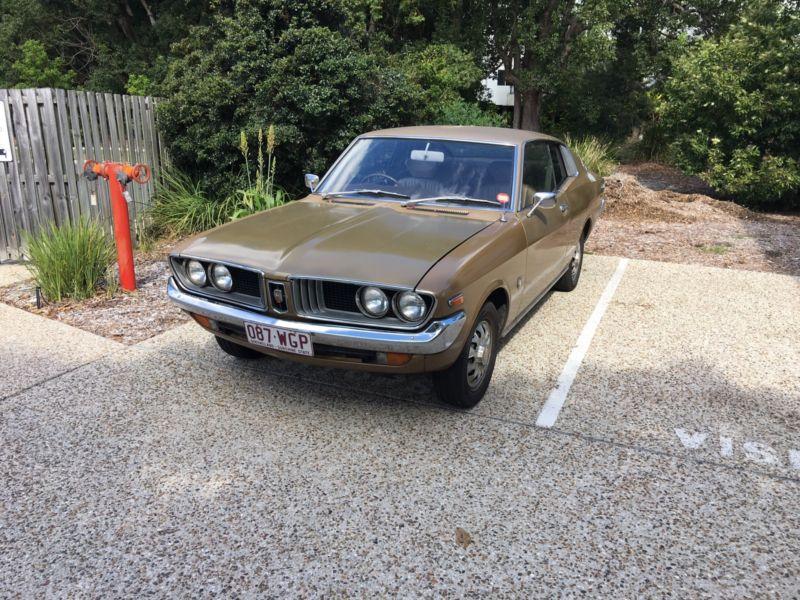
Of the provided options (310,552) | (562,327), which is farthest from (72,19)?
(310,552)

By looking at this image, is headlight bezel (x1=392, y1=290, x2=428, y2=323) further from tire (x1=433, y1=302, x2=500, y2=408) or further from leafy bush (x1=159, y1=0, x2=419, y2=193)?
leafy bush (x1=159, y1=0, x2=419, y2=193)

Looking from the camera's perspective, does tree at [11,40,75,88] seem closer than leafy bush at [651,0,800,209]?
No

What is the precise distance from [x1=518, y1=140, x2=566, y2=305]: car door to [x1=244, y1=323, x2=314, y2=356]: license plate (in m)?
1.70

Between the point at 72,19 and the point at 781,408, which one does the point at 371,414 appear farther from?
the point at 72,19

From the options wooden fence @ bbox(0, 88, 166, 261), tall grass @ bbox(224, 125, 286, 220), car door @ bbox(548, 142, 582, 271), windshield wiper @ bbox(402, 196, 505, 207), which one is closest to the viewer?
windshield wiper @ bbox(402, 196, 505, 207)

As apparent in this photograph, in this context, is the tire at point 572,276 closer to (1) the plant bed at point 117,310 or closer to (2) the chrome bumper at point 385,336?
(2) the chrome bumper at point 385,336

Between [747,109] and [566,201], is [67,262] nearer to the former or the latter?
[566,201]

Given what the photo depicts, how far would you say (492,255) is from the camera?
362cm

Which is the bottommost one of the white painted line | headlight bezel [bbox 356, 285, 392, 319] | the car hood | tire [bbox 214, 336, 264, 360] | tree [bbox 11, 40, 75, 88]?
the white painted line

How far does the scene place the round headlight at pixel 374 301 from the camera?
321 centimetres

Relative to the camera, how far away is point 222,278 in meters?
3.67

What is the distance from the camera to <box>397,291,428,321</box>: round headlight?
10.4 feet

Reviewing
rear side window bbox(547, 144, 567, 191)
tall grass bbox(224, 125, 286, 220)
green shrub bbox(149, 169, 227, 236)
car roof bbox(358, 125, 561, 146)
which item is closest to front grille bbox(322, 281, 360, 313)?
car roof bbox(358, 125, 561, 146)

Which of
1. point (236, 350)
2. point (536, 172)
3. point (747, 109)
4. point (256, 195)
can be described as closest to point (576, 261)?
point (536, 172)
